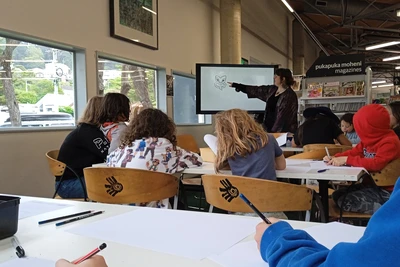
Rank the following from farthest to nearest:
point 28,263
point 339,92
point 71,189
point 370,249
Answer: point 339,92, point 71,189, point 28,263, point 370,249

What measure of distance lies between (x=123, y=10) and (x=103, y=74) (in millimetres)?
861

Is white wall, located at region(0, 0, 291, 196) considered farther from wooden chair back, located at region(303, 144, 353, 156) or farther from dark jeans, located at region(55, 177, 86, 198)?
wooden chair back, located at region(303, 144, 353, 156)

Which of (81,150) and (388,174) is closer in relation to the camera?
(388,174)

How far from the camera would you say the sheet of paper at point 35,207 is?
1.23 metres

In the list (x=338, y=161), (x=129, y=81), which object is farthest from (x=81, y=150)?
(x=129, y=81)

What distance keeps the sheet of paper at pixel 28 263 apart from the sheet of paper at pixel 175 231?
0.58 feet

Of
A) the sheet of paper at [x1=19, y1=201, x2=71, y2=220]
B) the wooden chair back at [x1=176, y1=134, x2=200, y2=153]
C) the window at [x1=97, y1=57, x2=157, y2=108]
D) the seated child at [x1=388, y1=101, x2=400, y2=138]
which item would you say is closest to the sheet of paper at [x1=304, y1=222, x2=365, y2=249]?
the sheet of paper at [x1=19, y1=201, x2=71, y2=220]

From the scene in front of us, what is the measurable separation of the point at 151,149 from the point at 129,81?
10.5 feet

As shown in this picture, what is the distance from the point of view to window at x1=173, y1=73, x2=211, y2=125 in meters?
6.61

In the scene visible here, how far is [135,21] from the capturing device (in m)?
5.08

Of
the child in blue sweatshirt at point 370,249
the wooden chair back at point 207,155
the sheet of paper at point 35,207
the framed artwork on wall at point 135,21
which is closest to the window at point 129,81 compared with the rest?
the framed artwork on wall at point 135,21

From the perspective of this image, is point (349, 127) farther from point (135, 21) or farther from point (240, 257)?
point (240, 257)

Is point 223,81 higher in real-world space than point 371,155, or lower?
higher

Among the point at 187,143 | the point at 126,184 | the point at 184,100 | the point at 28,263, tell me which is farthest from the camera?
the point at 184,100
